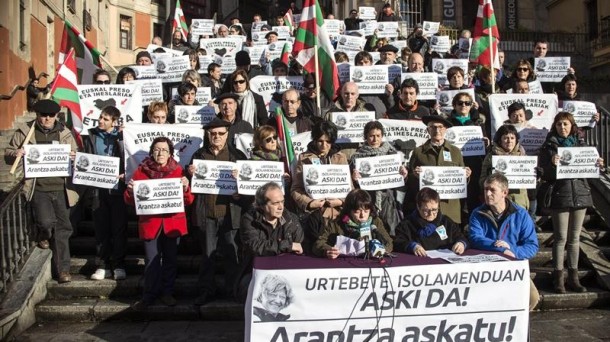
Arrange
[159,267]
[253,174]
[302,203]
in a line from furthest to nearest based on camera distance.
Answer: [159,267] < [253,174] < [302,203]

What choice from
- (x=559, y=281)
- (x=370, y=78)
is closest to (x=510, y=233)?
(x=559, y=281)

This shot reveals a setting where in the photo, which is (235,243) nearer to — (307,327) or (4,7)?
(307,327)

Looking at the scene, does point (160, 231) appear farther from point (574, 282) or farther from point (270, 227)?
point (574, 282)

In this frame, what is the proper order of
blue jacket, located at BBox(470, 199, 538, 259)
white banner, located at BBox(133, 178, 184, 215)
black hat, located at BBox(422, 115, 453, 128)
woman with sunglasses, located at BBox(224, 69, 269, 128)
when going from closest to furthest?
1. blue jacket, located at BBox(470, 199, 538, 259)
2. white banner, located at BBox(133, 178, 184, 215)
3. black hat, located at BBox(422, 115, 453, 128)
4. woman with sunglasses, located at BBox(224, 69, 269, 128)

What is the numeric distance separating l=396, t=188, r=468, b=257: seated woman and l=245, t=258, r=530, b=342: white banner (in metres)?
0.59

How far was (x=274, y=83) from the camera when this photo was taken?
34.1ft

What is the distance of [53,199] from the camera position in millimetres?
7723

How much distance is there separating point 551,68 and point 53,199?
8794 millimetres

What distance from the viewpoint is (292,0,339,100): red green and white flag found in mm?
9266

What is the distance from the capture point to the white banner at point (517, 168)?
7.35m

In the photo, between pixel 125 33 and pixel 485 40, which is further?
pixel 125 33

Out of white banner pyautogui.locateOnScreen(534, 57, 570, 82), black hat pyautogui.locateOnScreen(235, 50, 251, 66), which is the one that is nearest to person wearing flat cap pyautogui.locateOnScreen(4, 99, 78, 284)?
black hat pyautogui.locateOnScreen(235, 50, 251, 66)

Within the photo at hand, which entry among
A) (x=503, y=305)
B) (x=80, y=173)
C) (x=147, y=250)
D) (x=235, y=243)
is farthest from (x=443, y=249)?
(x=80, y=173)

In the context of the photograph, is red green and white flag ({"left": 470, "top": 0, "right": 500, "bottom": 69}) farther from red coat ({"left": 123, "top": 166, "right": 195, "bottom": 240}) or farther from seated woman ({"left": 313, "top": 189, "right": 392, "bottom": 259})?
red coat ({"left": 123, "top": 166, "right": 195, "bottom": 240})
